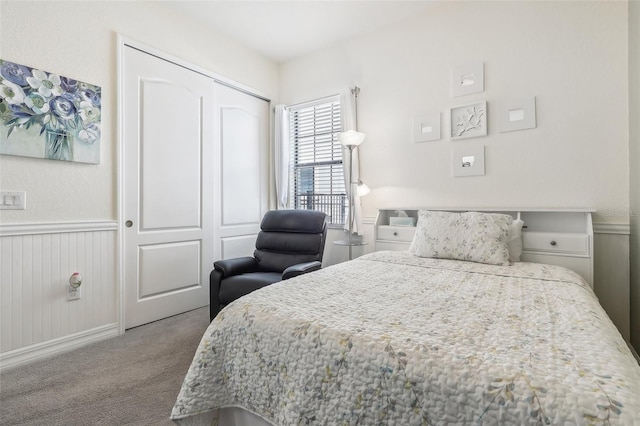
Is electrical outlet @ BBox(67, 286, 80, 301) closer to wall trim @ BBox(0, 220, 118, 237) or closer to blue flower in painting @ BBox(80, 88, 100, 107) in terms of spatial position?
wall trim @ BBox(0, 220, 118, 237)

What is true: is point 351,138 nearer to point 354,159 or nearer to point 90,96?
point 354,159

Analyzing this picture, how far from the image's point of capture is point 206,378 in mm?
1122

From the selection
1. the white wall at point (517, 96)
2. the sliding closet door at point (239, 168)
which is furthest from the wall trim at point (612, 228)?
the sliding closet door at point (239, 168)

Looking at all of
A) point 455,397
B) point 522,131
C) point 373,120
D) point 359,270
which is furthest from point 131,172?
point 522,131

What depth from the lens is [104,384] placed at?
176 centimetres

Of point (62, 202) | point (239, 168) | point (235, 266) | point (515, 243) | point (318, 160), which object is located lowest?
point (235, 266)

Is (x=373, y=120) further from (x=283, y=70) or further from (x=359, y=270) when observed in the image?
(x=359, y=270)

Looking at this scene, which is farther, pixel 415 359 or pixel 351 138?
pixel 351 138

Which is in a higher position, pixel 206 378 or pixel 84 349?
pixel 206 378

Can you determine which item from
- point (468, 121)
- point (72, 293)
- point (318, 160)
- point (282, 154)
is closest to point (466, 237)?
point (468, 121)

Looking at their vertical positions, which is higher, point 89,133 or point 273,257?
point 89,133

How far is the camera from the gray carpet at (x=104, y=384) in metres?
1.49

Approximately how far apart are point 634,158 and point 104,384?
3572mm

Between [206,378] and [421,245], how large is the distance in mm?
1688
